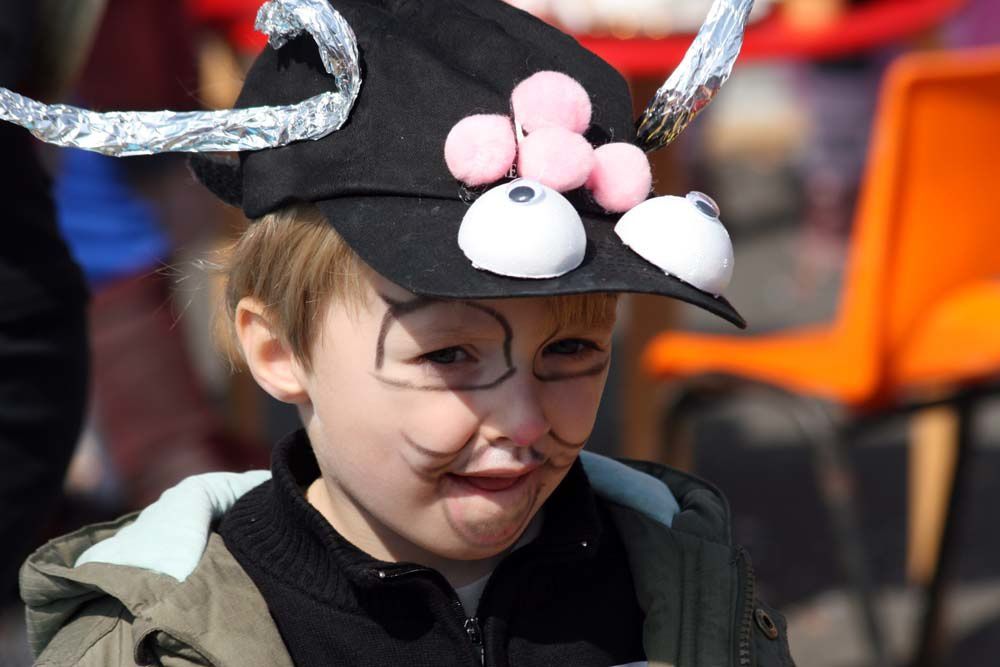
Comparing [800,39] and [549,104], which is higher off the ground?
[549,104]

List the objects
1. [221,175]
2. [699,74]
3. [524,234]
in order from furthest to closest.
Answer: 1. [221,175]
2. [699,74]
3. [524,234]

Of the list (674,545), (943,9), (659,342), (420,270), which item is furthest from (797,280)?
(420,270)

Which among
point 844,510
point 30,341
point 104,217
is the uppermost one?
point 30,341

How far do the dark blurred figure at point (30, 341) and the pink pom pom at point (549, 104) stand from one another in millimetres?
732

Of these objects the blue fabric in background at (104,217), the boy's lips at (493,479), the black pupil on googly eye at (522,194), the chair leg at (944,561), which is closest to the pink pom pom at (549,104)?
the black pupil on googly eye at (522,194)

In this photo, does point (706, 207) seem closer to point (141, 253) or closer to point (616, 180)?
point (616, 180)

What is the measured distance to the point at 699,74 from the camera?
147 cm

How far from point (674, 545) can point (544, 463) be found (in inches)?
9.8

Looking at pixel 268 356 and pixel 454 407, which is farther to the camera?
pixel 268 356

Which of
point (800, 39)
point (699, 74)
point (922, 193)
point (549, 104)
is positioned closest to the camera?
point (549, 104)

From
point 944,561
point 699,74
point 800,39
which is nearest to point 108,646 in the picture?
point 699,74

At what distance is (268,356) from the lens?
1544 mm

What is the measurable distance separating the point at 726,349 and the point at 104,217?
140 centimetres

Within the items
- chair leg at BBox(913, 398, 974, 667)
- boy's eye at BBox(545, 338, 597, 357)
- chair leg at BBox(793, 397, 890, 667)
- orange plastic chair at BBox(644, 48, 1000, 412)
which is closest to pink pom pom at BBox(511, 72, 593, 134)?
boy's eye at BBox(545, 338, 597, 357)
